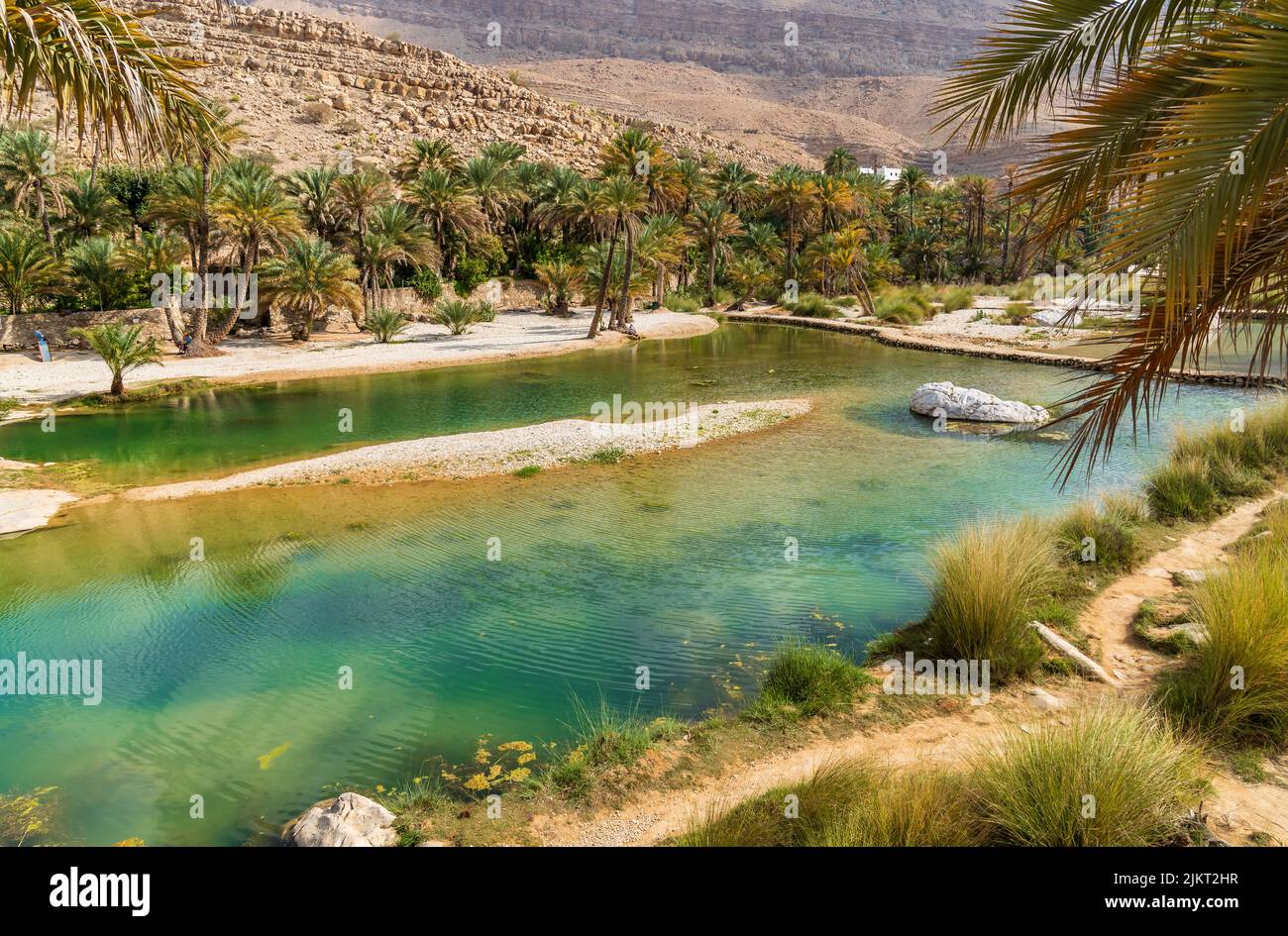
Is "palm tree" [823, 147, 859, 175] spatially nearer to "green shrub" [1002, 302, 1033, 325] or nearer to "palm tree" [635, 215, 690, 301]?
"palm tree" [635, 215, 690, 301]

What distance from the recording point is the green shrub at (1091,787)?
4.38m

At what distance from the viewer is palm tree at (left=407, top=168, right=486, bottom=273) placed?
43.8 meters

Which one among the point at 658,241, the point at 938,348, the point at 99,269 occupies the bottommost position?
the point at 938,348

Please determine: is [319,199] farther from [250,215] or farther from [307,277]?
[250,215]

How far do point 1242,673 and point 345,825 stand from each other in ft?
22.8

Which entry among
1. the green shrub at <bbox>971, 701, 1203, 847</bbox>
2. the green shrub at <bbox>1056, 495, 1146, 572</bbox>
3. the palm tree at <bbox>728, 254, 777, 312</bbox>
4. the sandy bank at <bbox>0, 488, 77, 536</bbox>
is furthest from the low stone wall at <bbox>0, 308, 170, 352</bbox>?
the palm tree at <bbox>728, 254, 777, 312</bbox>

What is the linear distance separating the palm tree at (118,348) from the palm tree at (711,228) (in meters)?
38.1

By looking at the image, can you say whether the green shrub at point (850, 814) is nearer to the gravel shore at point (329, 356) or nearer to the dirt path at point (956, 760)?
the dirt path at point (956, 760)

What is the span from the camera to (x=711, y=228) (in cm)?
5325

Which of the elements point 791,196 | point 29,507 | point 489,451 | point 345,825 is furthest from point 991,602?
point 791,196

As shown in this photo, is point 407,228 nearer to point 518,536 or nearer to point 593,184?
point 593,184
